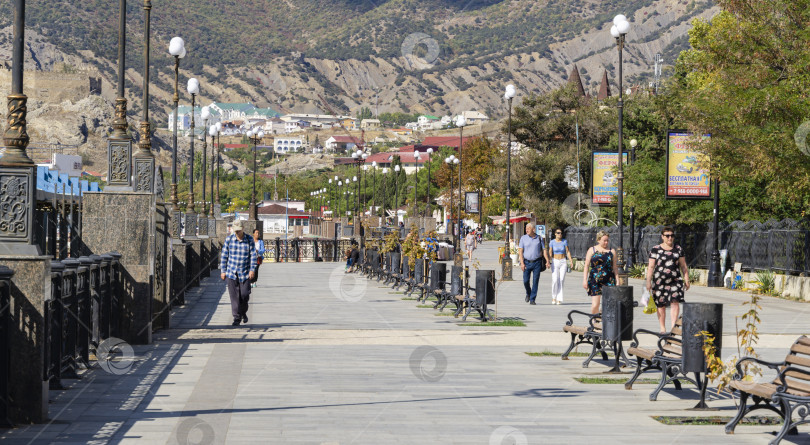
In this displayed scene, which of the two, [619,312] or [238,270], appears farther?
[238,270]

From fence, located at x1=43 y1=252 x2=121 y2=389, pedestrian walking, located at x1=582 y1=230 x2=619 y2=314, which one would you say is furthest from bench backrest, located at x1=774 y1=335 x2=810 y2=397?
pedestrian walking, located at x1=582 y1=230 x2=619 y2=314

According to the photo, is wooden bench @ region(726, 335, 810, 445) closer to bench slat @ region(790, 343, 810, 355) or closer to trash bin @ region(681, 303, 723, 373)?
bench slat @ region(790, 343, 810, 355)

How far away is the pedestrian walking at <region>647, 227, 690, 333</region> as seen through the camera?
49.4ft

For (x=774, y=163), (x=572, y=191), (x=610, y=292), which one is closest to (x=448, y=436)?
(x=610, y=292)

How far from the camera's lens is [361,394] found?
34.4ft

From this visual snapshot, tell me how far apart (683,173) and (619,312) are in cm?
2733

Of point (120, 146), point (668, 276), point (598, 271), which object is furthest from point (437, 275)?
point (120, 146)

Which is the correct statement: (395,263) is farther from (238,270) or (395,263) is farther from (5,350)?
(5,350)

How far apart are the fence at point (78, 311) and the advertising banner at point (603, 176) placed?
123 feet

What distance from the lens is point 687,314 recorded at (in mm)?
9578

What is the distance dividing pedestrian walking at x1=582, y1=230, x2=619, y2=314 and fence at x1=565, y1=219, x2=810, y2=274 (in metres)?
14.9

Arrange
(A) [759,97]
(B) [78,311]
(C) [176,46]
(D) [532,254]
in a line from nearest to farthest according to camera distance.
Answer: (B) [78,311], (C) [176,46], (D) [532,254], (A) [759,97]

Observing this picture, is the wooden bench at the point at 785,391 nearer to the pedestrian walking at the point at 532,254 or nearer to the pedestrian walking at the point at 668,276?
the pedestrian walking at the point at 668,276

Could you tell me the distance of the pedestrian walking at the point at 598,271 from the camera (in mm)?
17438
